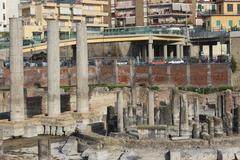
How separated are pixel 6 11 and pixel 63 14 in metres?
14.3

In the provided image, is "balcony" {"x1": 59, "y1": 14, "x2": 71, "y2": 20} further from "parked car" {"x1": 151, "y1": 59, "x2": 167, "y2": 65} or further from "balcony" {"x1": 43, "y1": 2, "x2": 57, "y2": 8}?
"parked car" {"x1": 151, "y1": 59, "x2": 167, "y2": 65}

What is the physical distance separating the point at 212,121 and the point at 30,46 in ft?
122

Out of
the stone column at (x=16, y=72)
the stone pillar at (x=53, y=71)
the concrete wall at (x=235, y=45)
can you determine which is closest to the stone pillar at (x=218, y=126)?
the stone pillar at (x=53, y=71)

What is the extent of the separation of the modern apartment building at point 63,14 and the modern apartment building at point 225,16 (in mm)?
19347

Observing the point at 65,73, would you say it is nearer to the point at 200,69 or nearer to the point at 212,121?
the point at 200,69

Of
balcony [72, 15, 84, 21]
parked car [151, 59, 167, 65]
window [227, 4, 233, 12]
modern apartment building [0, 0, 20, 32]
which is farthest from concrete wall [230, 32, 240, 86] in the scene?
modern apartment building [0, 0, 20, 32]

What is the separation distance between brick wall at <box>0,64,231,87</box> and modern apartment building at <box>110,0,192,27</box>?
27.1 m

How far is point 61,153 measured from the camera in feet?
116

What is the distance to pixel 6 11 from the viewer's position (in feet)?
333

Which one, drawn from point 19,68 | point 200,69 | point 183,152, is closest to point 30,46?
point 200,69

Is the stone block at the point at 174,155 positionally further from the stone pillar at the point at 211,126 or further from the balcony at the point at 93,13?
the balcony at the point at 93,13

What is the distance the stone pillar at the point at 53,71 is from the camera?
1837 inches

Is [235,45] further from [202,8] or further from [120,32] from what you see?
[202,8]

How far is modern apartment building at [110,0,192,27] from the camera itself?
89.2m
